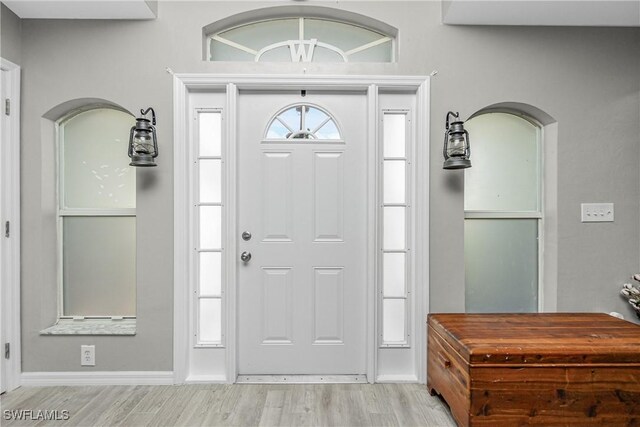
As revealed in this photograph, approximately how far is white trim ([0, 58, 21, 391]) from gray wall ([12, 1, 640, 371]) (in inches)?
1.9

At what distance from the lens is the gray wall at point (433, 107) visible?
234cm

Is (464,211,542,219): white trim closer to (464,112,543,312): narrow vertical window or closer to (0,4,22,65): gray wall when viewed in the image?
(464,112,543,312): narrow vertical window

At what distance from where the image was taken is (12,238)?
→ 2289 millimetres

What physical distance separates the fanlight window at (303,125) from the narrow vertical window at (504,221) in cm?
Result: 97

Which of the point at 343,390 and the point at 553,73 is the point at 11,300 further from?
the point at 553,73

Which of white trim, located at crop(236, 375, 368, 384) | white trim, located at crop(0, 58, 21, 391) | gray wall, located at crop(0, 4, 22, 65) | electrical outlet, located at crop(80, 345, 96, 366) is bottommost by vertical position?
white trim, located at crop(236, 375, 368, 384)

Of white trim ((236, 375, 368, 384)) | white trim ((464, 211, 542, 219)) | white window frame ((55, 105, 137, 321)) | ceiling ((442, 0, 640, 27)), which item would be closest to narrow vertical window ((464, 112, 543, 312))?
white trim ((464, 211, 542, 219))

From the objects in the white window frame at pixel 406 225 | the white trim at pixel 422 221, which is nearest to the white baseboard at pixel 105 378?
the white window frame at pixel 406 225

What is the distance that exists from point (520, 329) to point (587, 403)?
1.32 feet

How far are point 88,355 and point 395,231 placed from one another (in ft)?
6.94

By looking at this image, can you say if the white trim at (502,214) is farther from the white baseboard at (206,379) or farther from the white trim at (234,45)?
the white baseboard at (206,379)

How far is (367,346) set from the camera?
2.36 m

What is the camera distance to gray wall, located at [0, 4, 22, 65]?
2197 mm

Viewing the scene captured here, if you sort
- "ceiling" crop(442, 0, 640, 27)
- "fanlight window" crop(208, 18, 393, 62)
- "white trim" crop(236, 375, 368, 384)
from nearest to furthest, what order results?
1. "ceiling" crop(442, 0, 640, 27)
2. "white trim" crop(236, 375, 368, 384)
3. "fanlight window" crop(208, 18, 393, 62)
